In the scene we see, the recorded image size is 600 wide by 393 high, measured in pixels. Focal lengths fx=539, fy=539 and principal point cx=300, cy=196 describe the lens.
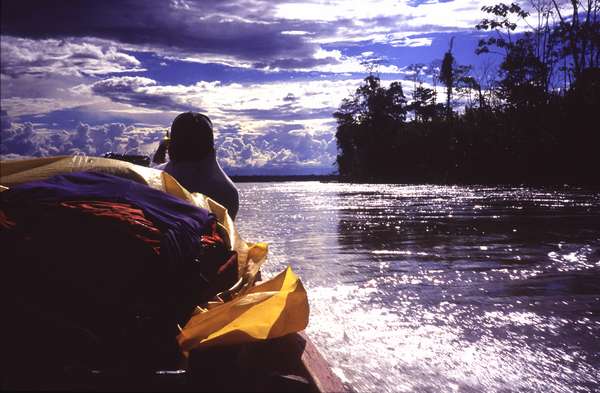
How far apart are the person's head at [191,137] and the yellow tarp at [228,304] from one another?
988mm

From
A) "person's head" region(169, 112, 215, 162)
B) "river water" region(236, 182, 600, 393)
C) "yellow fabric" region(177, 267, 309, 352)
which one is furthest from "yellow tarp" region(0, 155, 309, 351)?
"person's head" region(169, 112, 215, 162)

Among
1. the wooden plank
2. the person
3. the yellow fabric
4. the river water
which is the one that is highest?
the person

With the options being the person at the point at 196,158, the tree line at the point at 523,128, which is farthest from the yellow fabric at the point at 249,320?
the tree line at the point at 523,128

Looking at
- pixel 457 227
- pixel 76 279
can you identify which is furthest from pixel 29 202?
pixel 457 227

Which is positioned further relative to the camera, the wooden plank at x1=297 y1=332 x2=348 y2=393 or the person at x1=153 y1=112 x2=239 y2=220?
the person at x1=153 y1=112 x2=239 y2=220

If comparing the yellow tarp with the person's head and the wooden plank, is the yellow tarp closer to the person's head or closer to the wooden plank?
the wooden plank

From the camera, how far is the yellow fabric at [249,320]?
167cm

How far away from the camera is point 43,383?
1334 millimetres

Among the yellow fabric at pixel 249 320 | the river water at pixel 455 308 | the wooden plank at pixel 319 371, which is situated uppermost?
the yellow fabric at pixel 249 320

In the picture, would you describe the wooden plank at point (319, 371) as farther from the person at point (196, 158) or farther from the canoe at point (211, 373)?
the person at point (196, 158)

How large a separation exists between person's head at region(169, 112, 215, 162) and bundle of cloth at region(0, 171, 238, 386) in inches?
57.7

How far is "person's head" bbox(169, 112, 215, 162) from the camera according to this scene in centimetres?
328

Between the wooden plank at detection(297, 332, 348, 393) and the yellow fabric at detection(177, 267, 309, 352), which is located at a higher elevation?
the yellow fabric at detection(177, 267, 309, 352)

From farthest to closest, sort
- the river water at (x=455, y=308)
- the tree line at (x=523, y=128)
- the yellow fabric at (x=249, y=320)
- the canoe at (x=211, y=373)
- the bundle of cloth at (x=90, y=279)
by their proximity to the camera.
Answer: the tree line at (x=523, y=128) → the river water at (x=455, y=308) → the yellow fabric at (x=249, y=320) → the bundle of cloth at (x=90, y=279) → the canoe at (x=211, y=373)
